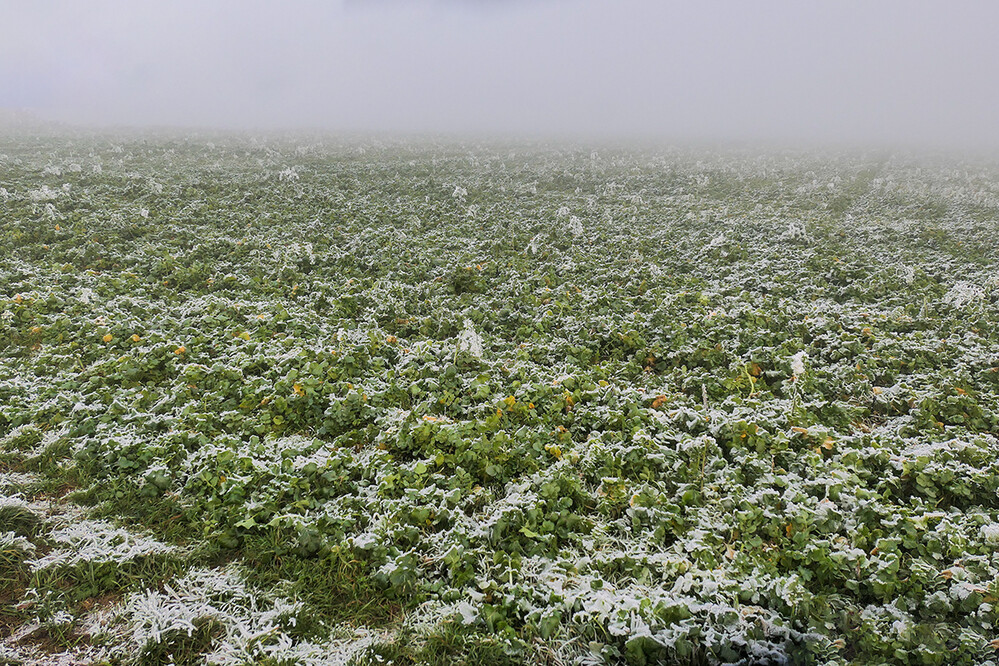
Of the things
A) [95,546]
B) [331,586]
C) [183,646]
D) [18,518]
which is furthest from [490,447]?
[18,518]

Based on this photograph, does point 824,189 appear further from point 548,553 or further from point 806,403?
point 548,553

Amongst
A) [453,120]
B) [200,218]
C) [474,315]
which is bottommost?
[474,315]

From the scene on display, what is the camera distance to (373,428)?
6.30m

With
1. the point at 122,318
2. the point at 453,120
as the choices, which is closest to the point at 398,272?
the point at 122,318

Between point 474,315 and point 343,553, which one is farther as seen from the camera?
point 474,315

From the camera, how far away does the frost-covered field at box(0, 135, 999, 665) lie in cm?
394

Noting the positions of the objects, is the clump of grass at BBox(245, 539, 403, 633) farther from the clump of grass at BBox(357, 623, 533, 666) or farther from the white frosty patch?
the white frosty patch

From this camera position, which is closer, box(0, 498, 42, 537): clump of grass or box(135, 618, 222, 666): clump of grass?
box(135, 618, 222, 666): clump of grass

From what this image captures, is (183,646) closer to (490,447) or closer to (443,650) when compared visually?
(443,650)

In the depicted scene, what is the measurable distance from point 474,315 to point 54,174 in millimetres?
16781

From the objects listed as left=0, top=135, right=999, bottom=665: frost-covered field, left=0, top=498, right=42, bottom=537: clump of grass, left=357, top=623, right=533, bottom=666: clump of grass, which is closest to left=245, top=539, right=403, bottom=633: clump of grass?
left=0, top=135, right=999, bottom=665: frost-covered field

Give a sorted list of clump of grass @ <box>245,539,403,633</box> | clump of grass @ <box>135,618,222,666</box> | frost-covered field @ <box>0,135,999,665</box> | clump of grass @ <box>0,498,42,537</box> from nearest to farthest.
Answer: clump of grass @ <box>135,618,222,666</box>
frost-covered field @ <box>0,135,999,665</box>
clump of grass @ <box>245,539,403,633</box>
clump of grass @ <box>0,498,42,537</box>

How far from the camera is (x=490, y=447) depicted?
5.83 meters

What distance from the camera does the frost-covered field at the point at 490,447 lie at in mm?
3941
